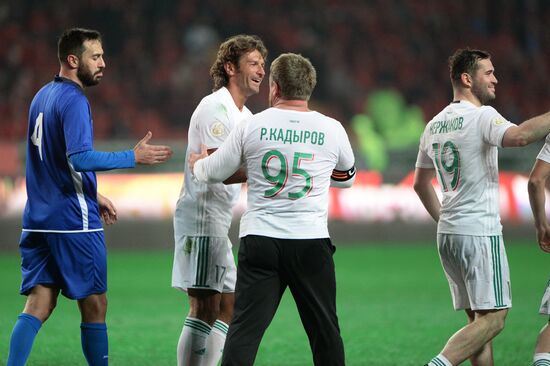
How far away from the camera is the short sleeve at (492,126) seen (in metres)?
5.51

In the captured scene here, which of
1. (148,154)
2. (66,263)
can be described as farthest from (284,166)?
(66,263)

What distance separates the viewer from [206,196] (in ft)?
19.4

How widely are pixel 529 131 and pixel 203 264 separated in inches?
87.3

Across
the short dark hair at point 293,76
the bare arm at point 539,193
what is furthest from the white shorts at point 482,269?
the short dark hair at point 293,76

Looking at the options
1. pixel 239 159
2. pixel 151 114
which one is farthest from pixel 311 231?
pixel 151 114

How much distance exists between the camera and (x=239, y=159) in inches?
199

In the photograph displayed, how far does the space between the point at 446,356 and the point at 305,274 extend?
1.24m

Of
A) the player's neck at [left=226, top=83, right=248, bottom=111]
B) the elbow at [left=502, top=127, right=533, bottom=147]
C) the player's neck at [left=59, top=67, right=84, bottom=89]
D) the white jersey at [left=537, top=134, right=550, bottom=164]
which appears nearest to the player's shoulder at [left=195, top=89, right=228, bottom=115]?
the player's neck at [left=226, top=83, right=248, bottom=111]

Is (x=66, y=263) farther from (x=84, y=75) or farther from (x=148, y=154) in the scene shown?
(x=84, y=75)

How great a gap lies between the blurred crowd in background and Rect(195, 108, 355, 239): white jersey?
15.2m

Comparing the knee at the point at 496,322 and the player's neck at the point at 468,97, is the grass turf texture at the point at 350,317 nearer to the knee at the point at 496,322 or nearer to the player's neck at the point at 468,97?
the knee at the point at 496,322

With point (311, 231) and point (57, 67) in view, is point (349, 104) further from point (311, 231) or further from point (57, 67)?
point (311, 231)

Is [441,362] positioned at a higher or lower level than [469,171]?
lower

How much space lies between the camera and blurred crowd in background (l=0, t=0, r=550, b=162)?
20.8 meters
